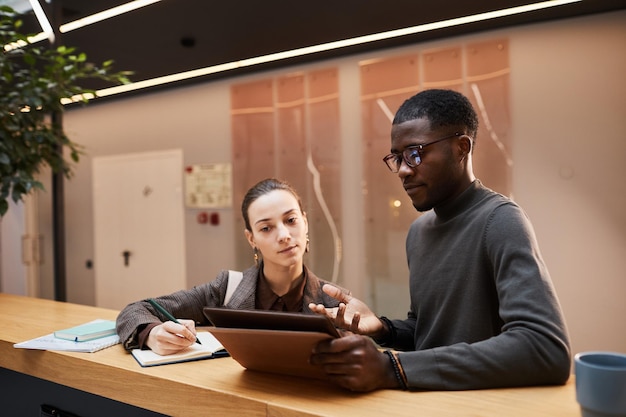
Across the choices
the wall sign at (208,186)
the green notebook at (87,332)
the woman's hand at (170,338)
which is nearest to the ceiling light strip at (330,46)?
the wall sign at (208,186)

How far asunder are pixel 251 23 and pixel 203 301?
211cm

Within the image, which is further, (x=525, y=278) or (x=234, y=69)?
(x=234, y=69)

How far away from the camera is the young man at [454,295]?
0.99 meters

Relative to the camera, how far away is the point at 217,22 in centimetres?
323

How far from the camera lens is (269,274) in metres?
1.61

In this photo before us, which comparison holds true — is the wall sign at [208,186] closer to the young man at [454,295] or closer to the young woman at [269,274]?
the young woman at [269,274]

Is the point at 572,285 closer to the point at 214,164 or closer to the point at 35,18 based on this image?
the point at 214,164

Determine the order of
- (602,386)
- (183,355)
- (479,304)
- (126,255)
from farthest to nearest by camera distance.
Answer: (126,255)
(183,355)
(479,304)
(602,386)

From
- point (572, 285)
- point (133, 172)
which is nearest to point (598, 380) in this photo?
point (572, 285)

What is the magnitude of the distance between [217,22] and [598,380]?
3.01 m

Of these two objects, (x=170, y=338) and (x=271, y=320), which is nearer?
(x=271, y=320)

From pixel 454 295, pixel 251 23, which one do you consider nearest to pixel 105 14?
pixel 251 23

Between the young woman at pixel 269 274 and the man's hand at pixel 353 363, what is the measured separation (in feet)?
1.81

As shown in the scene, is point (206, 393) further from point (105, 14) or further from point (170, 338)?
point (105, 14)
